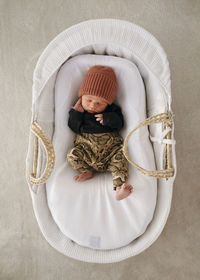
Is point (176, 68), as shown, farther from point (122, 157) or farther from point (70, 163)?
point (70, 163)

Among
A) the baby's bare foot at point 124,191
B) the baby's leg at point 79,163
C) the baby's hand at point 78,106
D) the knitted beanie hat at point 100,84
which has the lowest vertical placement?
the baby's bare foot at point 124,191

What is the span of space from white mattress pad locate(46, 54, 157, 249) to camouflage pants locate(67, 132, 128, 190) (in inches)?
1.8

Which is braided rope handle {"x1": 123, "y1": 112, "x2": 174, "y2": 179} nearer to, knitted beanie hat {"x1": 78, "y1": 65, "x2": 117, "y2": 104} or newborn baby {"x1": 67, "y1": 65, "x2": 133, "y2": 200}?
newborn baby {"x1": 67, "y1": 65, "x2": 133, "y2": 200}

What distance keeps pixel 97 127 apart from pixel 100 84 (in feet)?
0.66

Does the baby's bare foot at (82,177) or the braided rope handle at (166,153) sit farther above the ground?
the braided rope handle at (166,153)

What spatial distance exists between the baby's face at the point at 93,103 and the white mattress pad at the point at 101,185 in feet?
0.32

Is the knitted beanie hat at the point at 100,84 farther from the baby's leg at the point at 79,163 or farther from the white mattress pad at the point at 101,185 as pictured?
the baby's leg at the point at 79,163

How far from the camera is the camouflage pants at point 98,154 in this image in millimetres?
1240

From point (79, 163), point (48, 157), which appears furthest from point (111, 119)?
point (48, 157)

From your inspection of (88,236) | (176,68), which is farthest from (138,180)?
(176,68)

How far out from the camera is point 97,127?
1.31 meters

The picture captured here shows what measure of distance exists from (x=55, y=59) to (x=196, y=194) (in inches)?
38.7

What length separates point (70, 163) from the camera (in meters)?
1.26

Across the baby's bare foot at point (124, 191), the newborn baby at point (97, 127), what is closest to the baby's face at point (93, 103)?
the newborn baby at point (97, 127)
